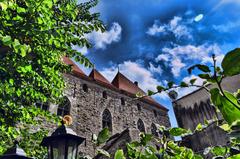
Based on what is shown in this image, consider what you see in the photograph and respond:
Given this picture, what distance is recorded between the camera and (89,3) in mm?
8172

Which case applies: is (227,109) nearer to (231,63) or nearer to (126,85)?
(231,63)

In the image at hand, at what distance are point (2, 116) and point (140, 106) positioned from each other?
17110 millimetres

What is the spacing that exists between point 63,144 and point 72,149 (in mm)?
120

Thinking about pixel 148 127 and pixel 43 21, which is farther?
pixel 148 127

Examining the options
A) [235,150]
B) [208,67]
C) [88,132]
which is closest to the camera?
[208,67]

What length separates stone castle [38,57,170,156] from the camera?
53.9 feet

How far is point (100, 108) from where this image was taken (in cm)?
1855

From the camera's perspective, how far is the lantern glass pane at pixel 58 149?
250cm

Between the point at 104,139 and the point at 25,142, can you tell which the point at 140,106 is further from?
the point at 104,139

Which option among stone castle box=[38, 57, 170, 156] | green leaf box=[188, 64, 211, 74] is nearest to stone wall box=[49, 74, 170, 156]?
stone castle box=[38, 57, 170, 156]

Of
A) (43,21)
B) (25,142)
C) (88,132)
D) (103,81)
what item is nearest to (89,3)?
(43,21)

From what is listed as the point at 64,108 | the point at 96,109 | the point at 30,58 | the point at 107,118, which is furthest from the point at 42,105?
the point at 30,58

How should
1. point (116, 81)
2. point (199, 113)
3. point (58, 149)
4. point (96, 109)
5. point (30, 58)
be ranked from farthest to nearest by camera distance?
point (116, 81) < point (96, 109) < point (199, 113) < point (30, 58) < point (58, 149)

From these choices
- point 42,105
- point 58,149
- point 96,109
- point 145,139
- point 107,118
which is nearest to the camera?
point 145,139
